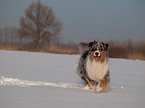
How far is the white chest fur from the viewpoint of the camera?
18.5ft

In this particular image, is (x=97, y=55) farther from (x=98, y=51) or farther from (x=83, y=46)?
(x=83, y=46)

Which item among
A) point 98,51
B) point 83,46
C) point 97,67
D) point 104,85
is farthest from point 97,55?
point 83,46

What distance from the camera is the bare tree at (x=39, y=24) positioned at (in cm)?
4625

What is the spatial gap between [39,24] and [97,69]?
42.9 meters

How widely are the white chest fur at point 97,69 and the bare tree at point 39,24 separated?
1615 inches

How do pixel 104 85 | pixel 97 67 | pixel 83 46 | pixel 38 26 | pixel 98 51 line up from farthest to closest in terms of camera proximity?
pixel 38 26
pixel 83 46
pixel 104 85
pixel 97 67
pixel 98 51

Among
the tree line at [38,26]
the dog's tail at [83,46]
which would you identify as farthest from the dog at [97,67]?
the tree line at [38,26]

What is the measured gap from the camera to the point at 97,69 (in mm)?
5684

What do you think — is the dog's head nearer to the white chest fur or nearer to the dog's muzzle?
the dog's muzzle

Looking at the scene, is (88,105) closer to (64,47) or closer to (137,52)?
(137,52)

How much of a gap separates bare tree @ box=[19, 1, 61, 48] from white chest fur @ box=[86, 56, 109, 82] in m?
41.0

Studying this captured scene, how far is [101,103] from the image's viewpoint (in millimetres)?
4254

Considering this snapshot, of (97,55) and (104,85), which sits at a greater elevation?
(97,55)

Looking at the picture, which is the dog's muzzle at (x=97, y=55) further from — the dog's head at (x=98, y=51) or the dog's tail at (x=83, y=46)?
the dog's tail at (x=83, y=46)
